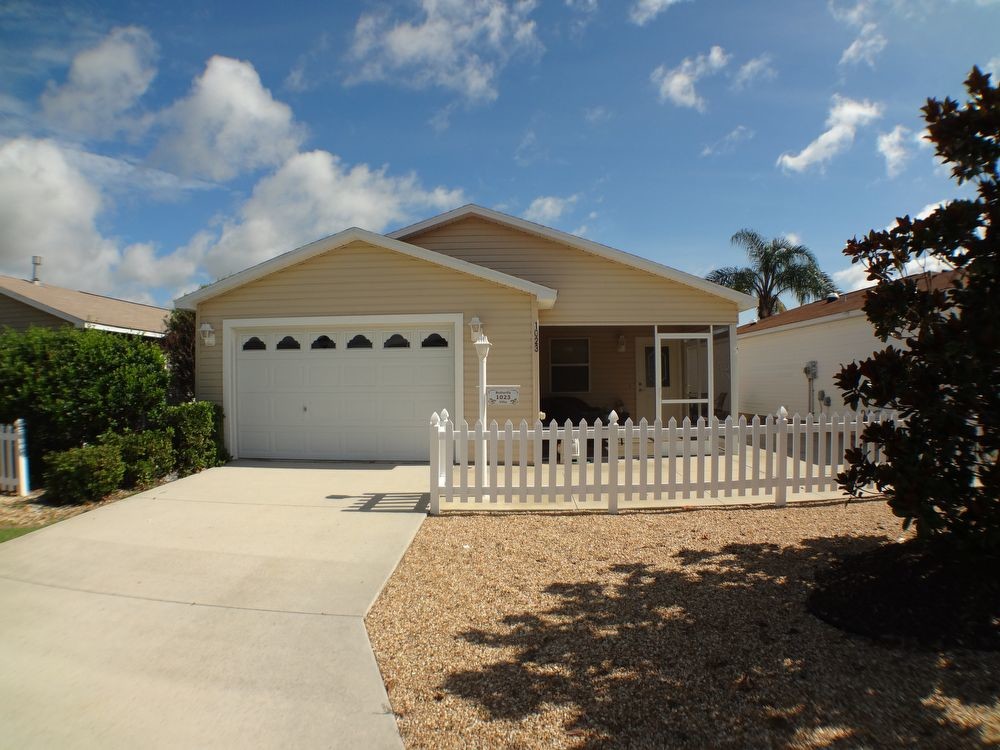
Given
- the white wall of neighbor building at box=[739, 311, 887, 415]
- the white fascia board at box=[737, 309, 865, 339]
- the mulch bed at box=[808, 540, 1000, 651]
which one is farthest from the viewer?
the white wall of neighbor building at box=[739, 311, 887, 415]

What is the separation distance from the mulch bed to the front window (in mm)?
10640

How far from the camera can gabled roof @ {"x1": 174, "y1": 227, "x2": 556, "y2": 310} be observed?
9.55 meters

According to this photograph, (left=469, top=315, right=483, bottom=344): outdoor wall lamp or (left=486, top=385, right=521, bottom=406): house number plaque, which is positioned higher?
(left=469, top=315, right=483, bottom=344): outdoor wall lamp

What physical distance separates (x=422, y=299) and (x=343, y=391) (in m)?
2.17

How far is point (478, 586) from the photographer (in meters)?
4.40

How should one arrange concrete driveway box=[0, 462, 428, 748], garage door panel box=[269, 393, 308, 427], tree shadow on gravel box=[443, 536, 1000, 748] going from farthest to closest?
garage door panel box=[269, 393, 308, 427], concrete driveway box=[0, 462, 428, 748], tree shadow on gravel box=[443, 536, 1000, 748]

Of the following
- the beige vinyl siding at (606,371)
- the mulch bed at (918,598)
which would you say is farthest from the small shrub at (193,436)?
the mulch bed at (918,598)

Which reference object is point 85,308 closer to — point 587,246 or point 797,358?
point 587,246

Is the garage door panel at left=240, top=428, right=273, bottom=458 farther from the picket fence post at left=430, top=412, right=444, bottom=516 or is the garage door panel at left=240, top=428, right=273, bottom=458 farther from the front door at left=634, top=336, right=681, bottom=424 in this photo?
the front door at left=634, top=336, right=681, bottom=424

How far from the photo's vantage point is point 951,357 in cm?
353

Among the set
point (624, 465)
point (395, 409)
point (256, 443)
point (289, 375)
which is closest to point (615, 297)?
point (395, 409)

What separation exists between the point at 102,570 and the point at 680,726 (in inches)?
188

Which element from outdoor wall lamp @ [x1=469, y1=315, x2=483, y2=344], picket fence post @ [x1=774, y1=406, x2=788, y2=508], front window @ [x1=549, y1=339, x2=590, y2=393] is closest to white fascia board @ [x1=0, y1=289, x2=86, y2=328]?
outdoor wall lamp @ [x1=469, y1=315, x2=483, y2=344]

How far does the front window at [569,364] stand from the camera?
585 inches
